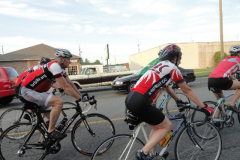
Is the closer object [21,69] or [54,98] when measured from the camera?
[54,98]

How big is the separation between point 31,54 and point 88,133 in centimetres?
3121

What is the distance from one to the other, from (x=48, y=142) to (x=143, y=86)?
6.44ft

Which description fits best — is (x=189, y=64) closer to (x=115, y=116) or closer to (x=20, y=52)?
(x=20, y=52)

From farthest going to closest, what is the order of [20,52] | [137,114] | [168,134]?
[20,52] → [168,134] → [137,114]

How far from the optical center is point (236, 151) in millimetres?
3379

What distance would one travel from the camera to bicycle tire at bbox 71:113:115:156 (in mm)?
3443

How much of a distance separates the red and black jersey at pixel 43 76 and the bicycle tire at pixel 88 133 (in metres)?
0.93

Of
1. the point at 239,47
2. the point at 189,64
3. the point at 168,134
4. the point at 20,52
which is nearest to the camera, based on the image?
the point at 168,134

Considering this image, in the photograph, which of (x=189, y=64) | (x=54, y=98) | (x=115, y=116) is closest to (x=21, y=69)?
(x=115, y=116)

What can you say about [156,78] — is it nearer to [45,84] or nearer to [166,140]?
[166,140]

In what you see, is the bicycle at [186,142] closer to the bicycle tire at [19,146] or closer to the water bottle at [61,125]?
the water bottle at [61,125]

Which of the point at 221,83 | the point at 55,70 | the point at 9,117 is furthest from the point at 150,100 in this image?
the point at 9,117

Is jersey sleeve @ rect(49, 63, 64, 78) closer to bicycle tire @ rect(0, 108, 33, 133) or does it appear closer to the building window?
bicycle tire @ rect(0, 108, 33, 133)

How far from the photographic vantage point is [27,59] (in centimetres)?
2888
